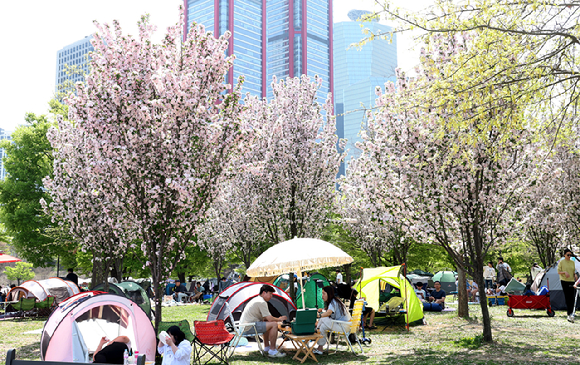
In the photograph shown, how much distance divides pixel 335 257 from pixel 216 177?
333cm

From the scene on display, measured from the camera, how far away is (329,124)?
56.5 feet

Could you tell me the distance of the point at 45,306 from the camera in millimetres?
19219

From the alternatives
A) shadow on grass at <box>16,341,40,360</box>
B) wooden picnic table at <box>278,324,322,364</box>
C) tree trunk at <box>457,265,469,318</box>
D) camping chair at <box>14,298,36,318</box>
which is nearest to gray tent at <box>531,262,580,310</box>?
tree trunk at <box>457,265,469,318</box>

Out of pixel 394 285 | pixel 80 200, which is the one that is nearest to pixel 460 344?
pixel 394 285

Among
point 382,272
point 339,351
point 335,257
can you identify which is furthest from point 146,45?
point 382,272

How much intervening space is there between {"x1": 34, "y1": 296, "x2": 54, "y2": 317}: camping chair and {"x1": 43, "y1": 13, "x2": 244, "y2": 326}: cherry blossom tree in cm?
1135

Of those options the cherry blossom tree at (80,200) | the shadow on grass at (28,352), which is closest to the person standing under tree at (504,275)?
the cherry blossom tree at (80,200)

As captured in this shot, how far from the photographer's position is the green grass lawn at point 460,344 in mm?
8680

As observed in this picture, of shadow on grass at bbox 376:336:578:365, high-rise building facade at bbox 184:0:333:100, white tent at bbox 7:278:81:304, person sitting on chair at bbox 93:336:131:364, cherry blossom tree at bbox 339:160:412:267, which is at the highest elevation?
high-rise building facade at bbox 184:0:333:100

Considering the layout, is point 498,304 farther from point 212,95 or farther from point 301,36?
point 301,36

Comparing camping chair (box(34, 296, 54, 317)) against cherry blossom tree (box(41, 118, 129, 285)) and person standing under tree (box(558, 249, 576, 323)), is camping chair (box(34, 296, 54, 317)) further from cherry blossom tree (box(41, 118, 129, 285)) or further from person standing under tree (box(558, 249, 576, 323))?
person standing under tree (box(558, 249, 576, 323))

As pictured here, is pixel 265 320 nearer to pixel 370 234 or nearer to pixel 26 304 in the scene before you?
pixel 26 304

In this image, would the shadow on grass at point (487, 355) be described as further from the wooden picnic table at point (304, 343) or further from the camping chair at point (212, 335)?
the camping chair at point (212, 335)

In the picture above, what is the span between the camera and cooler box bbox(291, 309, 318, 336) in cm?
949
